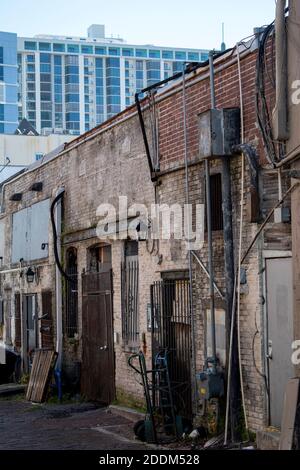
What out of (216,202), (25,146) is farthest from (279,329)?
(25,146)

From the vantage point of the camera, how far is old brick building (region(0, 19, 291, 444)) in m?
9.71

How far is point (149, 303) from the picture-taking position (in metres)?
12.5

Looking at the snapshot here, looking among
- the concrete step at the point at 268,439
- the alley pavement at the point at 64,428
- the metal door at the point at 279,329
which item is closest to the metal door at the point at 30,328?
the alley pavement at the point at 64,428

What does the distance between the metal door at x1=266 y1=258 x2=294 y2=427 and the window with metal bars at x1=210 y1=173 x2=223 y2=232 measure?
4.57 ft

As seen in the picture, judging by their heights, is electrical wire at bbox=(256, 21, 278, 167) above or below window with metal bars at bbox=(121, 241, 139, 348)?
above

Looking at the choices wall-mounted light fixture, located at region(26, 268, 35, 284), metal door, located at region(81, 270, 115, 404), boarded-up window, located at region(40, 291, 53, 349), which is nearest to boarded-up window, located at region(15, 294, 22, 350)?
wall-mounted light fixture, located at region(26, 268, 35, 284)

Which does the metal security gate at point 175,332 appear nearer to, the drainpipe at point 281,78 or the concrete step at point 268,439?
the concrete step at point 268,439

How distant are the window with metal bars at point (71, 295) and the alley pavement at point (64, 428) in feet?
5.71

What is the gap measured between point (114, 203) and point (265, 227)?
4.85 m

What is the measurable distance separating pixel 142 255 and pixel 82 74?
303 ft

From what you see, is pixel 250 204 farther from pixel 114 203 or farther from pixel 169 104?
pixel 114 203

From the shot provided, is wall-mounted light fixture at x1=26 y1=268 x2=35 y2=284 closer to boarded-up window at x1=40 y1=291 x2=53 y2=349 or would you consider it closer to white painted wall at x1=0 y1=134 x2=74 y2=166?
boarded-up window at x1=40 y1=291 x2=53 y2=349

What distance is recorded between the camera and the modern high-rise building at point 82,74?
320ft

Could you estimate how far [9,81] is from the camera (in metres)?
88.6
